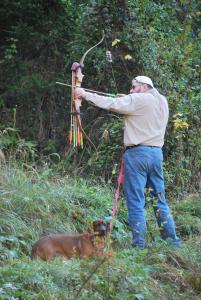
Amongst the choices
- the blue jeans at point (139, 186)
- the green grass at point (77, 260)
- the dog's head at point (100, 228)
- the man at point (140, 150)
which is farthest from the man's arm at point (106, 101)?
the green grass at point (77, 260)

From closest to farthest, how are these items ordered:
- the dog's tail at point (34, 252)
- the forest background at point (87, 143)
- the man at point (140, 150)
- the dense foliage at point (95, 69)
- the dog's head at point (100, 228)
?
1. the forest background at point (87, 143)
2. the dog's tail at point (34, 252)
3. the dog's head at point (100, 228)
4. the man at point (140, 150)
5. the dense foliage at point (95, 69)

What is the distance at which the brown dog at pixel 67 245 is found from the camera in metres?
7.45

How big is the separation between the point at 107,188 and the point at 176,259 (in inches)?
139

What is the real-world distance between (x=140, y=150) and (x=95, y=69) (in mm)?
4659

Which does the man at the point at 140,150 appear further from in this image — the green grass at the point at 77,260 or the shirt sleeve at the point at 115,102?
the green grass at the point at 77,260

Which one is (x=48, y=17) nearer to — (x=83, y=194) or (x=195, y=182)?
(x=195, y=182)

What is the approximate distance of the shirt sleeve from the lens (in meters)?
7.98

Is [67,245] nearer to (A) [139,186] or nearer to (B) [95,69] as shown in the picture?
(A) [139,186]

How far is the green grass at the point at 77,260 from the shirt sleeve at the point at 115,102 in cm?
154

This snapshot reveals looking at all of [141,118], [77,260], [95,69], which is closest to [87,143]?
[95,69]

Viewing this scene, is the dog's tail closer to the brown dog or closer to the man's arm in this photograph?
the brown dog

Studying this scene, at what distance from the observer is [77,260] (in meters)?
6.99

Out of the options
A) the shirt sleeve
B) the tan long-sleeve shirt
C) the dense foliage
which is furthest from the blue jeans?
the dense foliage

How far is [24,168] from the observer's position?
33.8 ft
